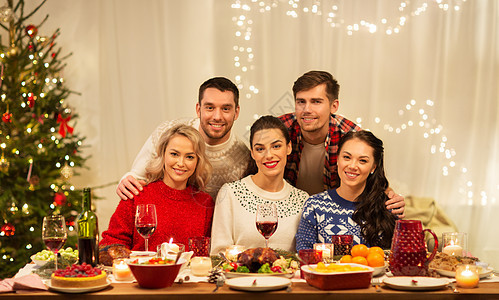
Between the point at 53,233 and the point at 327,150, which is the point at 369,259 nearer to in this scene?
the point at 53,233

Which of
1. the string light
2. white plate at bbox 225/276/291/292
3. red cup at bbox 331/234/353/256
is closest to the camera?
white plate at bbox 225/276/291/292

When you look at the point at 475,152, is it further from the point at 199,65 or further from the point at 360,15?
the point at 199,65

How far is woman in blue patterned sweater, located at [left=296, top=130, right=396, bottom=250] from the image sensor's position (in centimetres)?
271

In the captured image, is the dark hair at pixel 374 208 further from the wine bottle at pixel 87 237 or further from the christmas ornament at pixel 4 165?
the christmas ornament at pixel 4 165

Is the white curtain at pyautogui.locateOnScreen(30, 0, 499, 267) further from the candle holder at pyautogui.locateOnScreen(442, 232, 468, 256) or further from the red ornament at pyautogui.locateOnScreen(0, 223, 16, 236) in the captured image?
the candle holder at pyautogui.locateOnScreen(442, 232, 468, 256)

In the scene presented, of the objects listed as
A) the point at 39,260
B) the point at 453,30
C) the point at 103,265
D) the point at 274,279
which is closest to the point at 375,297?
the point at 274,279

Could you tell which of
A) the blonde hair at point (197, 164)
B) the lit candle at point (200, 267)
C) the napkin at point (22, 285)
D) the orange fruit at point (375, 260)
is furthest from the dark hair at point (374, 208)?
the napkin at point (22, 285)

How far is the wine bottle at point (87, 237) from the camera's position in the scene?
209cm

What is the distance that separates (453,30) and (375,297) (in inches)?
160

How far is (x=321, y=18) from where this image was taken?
17.0 ft

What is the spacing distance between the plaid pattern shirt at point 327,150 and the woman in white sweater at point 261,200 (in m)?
0.60

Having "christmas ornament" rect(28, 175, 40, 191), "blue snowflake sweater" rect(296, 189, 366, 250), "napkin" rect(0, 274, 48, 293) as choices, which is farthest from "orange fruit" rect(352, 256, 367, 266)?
"christmas ornament" rect(28, 175, 40, 191)

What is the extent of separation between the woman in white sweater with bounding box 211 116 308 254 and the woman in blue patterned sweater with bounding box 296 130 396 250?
124 millimetres

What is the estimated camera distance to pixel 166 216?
293cm
